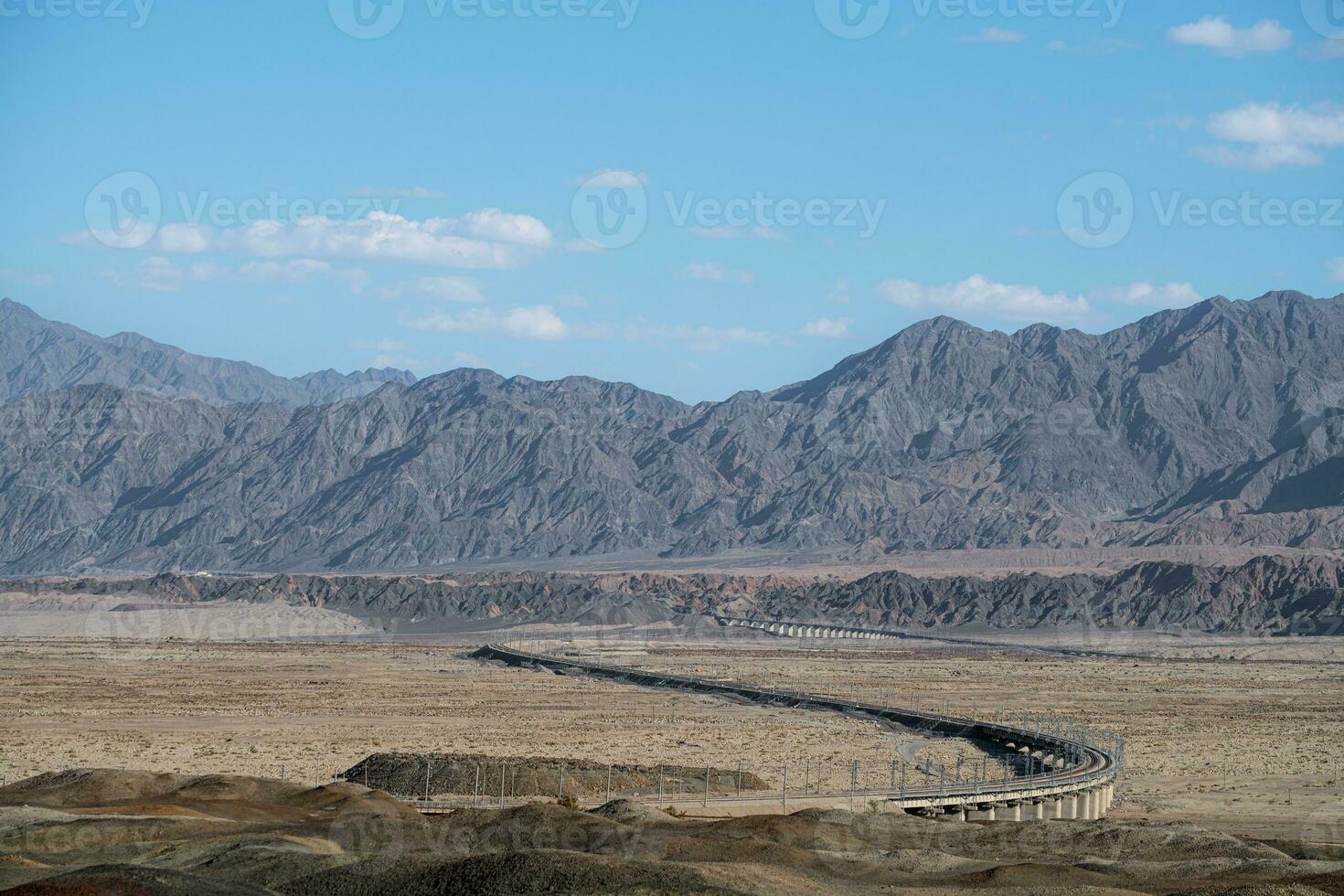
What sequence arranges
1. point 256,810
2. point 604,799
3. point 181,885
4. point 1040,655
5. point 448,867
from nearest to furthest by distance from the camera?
1. point 181,885
2. point 448,867
3. point 256,810
4. point 604,799
5. point 1040,655

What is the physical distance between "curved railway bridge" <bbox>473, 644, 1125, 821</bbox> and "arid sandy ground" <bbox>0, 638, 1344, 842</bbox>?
4.78 ft

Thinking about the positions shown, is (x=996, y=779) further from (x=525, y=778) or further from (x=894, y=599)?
(x=894, y=599)

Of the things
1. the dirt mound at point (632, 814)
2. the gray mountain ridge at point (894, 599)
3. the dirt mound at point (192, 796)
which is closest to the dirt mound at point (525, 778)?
the dirt mound at point (192, 796)

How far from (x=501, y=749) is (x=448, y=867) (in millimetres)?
33684

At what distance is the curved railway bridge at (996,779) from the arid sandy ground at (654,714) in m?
1.46

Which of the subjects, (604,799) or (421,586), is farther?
(421,586)

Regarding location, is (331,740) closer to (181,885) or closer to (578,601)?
(181,885)

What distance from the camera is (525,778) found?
46594 mm

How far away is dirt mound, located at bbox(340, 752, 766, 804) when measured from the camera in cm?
4597

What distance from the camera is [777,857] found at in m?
31.2

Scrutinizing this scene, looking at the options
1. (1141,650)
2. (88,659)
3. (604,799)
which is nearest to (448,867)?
(604,799)

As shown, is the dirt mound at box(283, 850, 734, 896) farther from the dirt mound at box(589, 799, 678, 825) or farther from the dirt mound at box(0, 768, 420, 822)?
the dirt mound at box(0, 768, 420, 822)

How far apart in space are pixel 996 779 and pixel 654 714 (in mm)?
27327

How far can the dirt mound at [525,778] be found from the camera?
45969mm
